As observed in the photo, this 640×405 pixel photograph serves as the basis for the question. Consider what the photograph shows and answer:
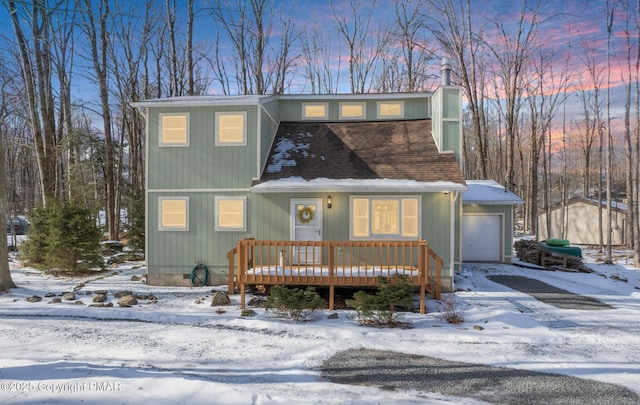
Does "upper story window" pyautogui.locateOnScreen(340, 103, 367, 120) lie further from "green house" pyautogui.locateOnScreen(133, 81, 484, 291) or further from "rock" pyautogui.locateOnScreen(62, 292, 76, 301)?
"rock" pyautogui.locateOnScreen(62, 292, 76, 301)

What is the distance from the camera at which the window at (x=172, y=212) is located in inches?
418

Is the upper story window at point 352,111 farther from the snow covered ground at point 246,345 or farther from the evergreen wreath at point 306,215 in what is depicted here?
the snow covered ground at point 246,345

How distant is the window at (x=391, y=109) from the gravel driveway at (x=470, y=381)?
9056mm

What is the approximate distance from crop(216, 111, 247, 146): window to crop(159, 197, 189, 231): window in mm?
2072

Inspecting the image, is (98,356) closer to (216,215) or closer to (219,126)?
(216,215)

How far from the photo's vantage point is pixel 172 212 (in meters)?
10.6

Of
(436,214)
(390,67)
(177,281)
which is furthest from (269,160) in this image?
(390,67)

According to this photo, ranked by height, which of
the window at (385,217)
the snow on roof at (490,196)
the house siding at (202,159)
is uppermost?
the house siding at (202,159)

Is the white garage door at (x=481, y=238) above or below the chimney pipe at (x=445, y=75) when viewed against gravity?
below

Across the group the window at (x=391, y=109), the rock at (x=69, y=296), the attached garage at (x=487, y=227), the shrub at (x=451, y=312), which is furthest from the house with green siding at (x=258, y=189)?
the attached garage at (x=487, y=227)

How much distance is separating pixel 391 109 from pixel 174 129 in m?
7.29

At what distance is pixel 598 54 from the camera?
1884cm

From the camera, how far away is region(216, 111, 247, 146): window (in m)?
10.6

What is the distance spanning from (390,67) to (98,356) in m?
25.1
